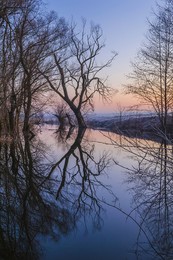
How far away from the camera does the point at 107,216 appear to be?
193 inches

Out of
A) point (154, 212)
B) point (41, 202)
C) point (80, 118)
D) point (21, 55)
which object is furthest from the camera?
point (80, 118)

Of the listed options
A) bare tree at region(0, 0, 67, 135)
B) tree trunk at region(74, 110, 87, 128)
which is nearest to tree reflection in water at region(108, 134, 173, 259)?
bare tree at region(0, 0, 67, 135)

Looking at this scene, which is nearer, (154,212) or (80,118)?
(154,212)

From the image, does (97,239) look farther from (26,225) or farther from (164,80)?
(164,80)

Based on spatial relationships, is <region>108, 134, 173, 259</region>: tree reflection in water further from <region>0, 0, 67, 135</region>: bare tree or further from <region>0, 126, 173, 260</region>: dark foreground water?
<region>0, 0, 67, 135</region>: bare tree

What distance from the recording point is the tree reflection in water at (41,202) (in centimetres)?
394

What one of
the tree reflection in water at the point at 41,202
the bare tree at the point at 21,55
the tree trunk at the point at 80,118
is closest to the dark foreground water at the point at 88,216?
the tree reflection in water at the point at 41,202

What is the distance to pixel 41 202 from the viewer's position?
5551 mm

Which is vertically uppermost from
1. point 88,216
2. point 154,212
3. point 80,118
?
point 80,118

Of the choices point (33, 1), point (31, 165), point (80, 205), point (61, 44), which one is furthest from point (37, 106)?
point (80, 205)

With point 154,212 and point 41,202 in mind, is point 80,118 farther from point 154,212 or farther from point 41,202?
point 154,212

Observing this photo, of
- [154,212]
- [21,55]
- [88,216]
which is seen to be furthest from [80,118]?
[154,212]

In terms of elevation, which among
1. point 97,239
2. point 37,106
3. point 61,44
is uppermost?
point 61,44

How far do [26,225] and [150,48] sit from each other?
1776cm
